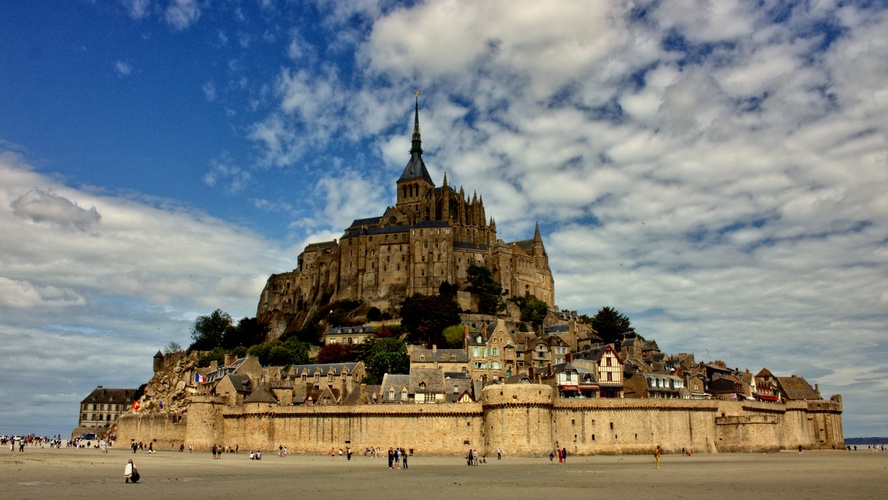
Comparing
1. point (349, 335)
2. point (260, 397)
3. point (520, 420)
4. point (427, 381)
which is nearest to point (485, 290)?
point (349, 335)

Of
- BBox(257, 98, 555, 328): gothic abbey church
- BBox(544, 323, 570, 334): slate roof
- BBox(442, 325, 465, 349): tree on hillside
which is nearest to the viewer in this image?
BBox(442, 325, 465, 349): tree on hillside

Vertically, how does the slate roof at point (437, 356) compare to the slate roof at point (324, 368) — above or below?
above

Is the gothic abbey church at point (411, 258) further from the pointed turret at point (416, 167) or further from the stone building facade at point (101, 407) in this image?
the stone building facade at point (101, 407)

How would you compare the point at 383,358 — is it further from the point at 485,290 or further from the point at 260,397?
the point at 485,290

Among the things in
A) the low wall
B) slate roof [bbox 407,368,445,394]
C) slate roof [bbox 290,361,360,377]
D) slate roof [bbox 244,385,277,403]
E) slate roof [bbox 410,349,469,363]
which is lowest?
the low wall

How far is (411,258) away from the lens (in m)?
110

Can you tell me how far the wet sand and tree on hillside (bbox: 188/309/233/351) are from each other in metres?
55.9

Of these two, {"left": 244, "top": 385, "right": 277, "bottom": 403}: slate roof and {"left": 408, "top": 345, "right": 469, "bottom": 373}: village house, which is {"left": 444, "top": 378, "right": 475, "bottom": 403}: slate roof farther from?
{"left": 244, "top": 385, "right": 277, "bottom": 403}: slate roof

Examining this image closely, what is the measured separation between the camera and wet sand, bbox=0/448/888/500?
30391 mm

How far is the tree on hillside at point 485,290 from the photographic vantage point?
104m

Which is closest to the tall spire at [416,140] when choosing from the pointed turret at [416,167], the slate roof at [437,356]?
the pointed turret at [416,167]

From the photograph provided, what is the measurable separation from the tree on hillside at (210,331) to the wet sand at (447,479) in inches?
2201

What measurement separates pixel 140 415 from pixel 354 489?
4946 cm

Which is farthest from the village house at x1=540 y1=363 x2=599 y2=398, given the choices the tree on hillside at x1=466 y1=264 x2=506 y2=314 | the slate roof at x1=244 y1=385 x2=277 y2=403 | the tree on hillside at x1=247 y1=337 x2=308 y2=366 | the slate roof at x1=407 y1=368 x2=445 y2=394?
the tree on hillside at x1=466 y1=264 x2=506 y2=314
